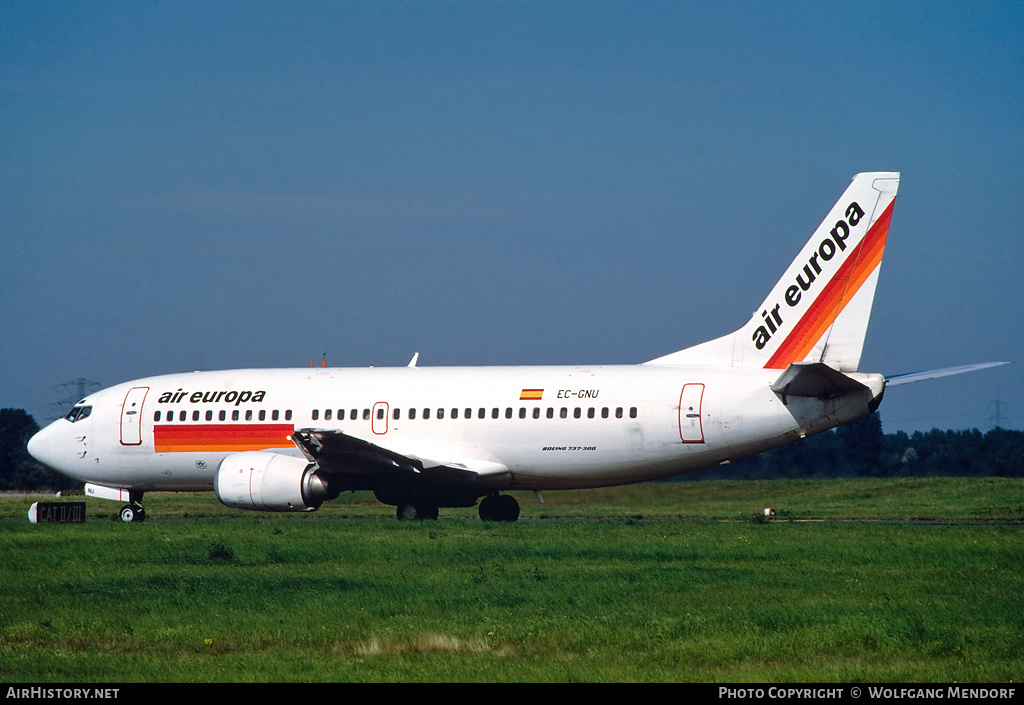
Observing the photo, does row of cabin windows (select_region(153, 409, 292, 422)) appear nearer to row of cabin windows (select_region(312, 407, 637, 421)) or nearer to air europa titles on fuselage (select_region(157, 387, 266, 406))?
air europa titles on fuselage (select_region(157, 387, 266, 406))

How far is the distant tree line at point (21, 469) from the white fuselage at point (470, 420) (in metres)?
30.1

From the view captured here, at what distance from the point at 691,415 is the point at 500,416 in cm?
492

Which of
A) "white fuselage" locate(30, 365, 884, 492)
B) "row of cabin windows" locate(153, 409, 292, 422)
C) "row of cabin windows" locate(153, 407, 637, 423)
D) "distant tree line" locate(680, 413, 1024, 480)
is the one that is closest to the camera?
"white fuselage" locate(30, 365, 884, 492)

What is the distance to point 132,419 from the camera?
35156mm

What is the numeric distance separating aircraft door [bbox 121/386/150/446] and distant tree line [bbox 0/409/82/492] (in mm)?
29886

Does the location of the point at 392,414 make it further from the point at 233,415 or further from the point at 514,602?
the point at 514,602

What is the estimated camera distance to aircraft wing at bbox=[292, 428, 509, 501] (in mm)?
30594

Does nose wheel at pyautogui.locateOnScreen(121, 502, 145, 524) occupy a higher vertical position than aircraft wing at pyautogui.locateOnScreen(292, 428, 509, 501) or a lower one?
lower

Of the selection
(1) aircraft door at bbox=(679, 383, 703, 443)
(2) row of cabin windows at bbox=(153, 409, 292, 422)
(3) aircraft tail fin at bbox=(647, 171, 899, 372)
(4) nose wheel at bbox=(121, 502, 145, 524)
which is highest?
(3) aircraft tail fin at bbox=(647, 171, 899, 372)

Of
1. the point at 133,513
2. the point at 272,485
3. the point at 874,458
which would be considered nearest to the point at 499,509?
the point at 272,485

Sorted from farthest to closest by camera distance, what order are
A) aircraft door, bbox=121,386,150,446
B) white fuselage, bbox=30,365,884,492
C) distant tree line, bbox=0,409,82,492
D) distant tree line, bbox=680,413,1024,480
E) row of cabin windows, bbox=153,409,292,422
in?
distant tree line, bbox=0,409,82,492 < distant tree line, bbox=680,413,1024,480 < aircraft door, bbox=121,386,150,446 < row of cabin windows, bbox=153,409,292,422 < white fuselage, bbox=30,365,884,492

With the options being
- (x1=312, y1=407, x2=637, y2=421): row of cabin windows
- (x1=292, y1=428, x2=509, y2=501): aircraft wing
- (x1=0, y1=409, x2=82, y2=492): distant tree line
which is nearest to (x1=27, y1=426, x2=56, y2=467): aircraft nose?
(x1=312, y1=407, x2=637, y2=421): row of cabin windows
